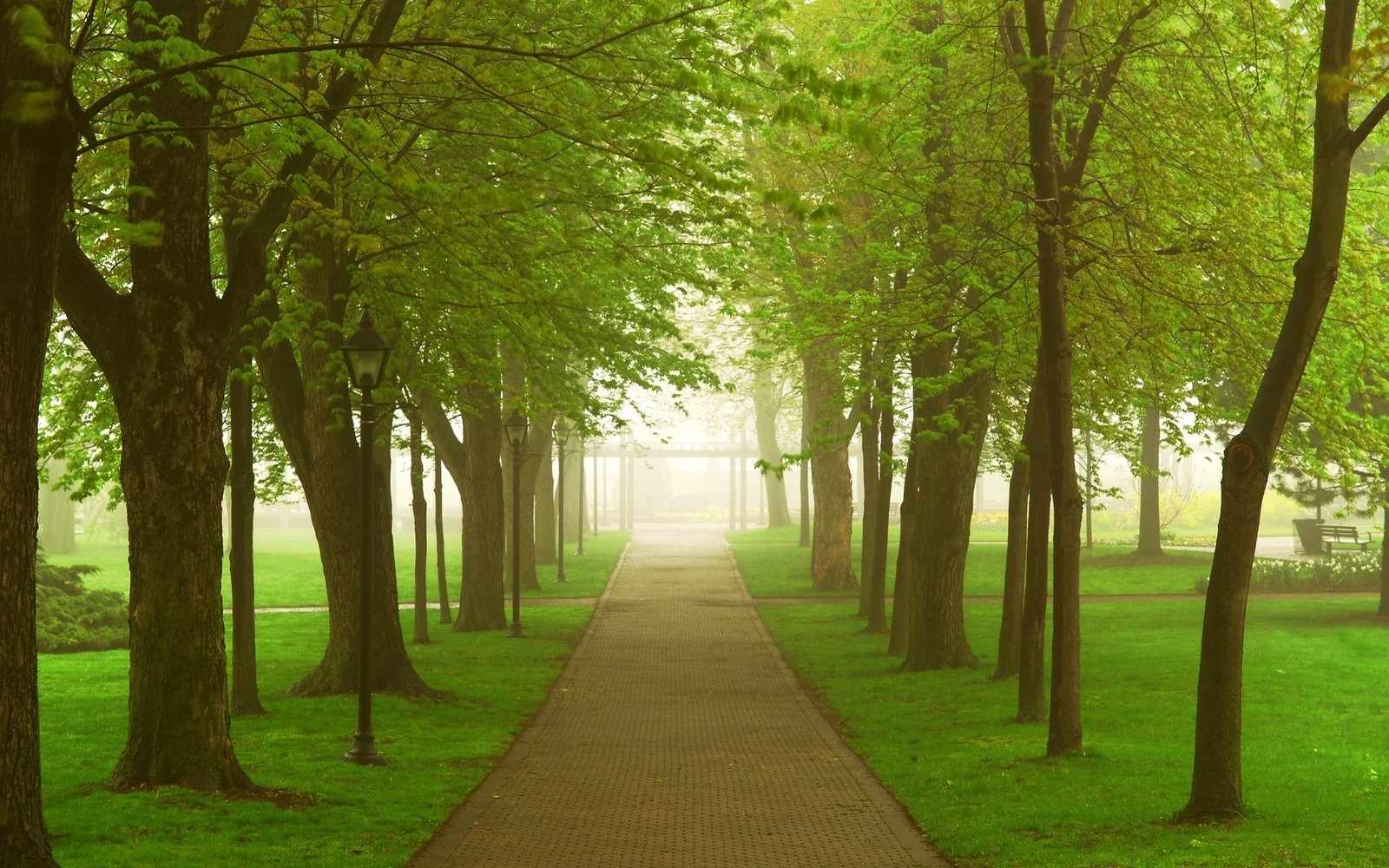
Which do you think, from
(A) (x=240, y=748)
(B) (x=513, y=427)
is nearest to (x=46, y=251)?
(A) (x=240, y=748)

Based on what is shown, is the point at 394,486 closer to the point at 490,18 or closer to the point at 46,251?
the point at 490,18

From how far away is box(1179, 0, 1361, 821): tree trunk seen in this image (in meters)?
8.77

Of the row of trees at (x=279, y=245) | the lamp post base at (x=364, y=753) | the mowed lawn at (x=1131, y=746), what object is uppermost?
the row of trees at (x=279, y=245)

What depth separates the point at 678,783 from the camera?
11.3 m

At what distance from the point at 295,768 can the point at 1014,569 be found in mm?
8392

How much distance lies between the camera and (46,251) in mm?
6848

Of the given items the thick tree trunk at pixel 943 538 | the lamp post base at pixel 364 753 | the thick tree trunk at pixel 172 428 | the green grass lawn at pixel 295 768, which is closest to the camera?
the green grass lawn at pixel 295 768

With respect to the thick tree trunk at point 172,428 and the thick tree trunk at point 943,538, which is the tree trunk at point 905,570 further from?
the thick tree trunk at point 172,428

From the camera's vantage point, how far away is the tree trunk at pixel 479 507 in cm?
2378

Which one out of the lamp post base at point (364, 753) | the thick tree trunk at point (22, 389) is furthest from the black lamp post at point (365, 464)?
the thick tree trunk at point (22, 389)

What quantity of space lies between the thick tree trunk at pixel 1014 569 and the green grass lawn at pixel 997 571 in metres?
13.1

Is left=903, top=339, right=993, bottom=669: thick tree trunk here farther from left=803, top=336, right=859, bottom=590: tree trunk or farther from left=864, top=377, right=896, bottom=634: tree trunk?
A: left=803, top=336, right=859, bottom=590: tree trunk

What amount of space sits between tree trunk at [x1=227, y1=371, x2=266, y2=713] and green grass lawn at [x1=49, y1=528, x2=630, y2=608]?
423 inches

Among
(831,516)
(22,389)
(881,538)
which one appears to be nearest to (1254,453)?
(22,389)
